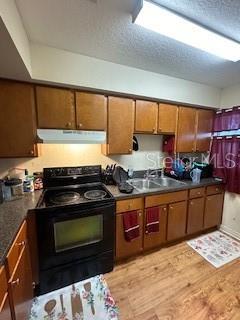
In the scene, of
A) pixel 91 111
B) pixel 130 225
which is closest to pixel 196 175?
pixel 130 225

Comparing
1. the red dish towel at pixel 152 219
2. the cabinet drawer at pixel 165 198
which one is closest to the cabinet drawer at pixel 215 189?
the cabinet drawer at pixel 165 198

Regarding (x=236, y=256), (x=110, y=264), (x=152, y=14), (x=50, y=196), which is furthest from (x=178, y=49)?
(x=236, y=256)

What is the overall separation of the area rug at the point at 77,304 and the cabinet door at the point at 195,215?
4.68 feet

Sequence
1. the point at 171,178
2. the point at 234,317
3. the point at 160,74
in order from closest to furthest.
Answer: the point at 234,317 < the point at 160,74 < the point at 171,178

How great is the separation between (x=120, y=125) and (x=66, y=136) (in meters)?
0.71

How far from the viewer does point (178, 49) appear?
1.57 meters

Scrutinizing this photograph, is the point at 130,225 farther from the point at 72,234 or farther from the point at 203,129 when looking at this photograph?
the point at 203,129

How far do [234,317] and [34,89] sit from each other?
9.15 ft

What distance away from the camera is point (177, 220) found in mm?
2311

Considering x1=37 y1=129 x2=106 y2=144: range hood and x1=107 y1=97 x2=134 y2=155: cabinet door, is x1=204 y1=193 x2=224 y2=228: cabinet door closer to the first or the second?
x1=107 y1=97 x2=134 y2=155: cabinet door

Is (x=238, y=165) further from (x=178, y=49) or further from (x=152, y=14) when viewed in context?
(x=152, y=14)

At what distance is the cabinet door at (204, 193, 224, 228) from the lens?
8.44 ft

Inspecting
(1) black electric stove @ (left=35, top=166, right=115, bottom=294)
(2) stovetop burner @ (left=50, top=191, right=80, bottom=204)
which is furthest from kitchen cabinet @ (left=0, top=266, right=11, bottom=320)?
(2) stovetop burner @ (left=50, top=191, right=80, bottom=204)

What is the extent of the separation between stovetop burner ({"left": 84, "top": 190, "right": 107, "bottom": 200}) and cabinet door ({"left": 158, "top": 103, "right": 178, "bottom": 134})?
1.18m
